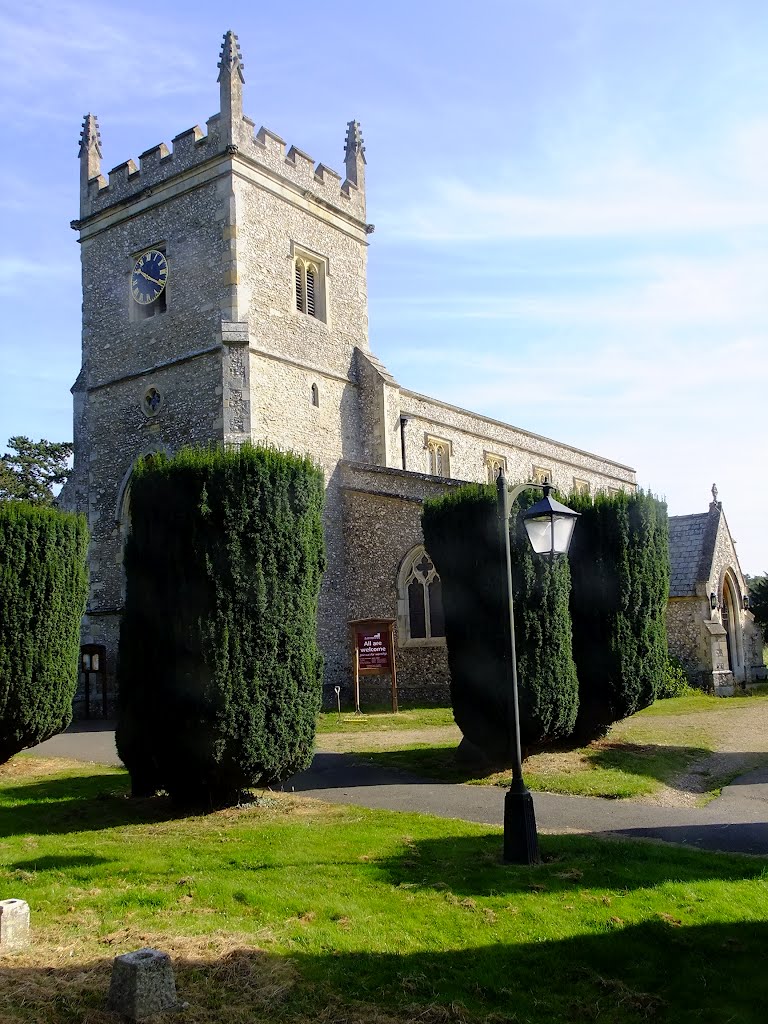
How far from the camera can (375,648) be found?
59.1 ft

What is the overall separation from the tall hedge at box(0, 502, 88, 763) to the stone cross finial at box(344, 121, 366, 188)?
1633cm

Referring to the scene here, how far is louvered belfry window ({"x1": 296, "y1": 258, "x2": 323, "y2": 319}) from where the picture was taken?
22.3 metres

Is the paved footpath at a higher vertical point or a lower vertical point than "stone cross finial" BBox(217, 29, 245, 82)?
lower

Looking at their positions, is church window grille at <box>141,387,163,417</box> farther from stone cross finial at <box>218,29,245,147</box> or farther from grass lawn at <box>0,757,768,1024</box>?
grass lawn at <box>0,757,768,1024</box>

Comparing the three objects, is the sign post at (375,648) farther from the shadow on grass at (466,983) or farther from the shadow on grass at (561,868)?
the shadow on grass at (466,983)

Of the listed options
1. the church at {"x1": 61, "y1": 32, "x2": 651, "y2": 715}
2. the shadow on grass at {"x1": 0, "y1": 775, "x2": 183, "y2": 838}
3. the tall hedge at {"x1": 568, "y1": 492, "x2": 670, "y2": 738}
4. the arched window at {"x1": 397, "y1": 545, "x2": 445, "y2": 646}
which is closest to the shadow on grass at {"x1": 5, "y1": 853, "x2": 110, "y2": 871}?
the shadow on grass at {"x1": 0, "y1": 775, "x2": 183, "y2": 838}

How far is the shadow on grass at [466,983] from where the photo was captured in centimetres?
430

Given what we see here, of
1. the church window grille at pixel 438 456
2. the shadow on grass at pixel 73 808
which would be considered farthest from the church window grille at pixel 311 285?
the shadow on grass at pixel 73 808

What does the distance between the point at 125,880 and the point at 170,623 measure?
117 inches

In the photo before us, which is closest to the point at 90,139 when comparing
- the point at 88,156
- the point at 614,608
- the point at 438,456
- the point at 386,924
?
the point at 88,156

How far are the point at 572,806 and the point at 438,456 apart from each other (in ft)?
63.1

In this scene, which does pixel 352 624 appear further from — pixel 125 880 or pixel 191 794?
pixel 125 880

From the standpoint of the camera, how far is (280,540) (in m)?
9.16

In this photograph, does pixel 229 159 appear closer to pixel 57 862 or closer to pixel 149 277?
pixel 149 277
